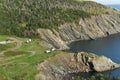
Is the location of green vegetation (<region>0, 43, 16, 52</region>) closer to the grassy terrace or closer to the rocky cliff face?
the grassy terrace

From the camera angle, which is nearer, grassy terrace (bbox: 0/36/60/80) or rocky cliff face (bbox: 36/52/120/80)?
grassy terrace (bbox: 0/36/60/80)

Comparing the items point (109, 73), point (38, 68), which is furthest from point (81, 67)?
point (38, 68)

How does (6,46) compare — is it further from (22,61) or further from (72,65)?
(72,65)

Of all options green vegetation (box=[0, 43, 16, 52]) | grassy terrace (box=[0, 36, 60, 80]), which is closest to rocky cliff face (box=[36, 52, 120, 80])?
grassy terrace (box=[0, 36, 60, 80])

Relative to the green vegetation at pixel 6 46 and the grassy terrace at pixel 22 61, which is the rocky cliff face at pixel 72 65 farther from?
the green vegetation at pixel 6 46

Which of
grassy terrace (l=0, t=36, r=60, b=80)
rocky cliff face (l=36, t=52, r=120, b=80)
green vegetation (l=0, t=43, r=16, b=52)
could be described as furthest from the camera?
green vegetation (l=0, t=43, r=16, b=52)

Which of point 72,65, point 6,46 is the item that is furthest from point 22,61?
point 6,46

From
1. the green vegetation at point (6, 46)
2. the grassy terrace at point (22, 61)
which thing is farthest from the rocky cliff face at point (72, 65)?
the green vegetation at point (6, 46)
